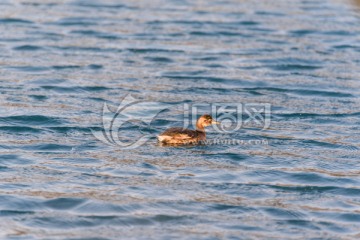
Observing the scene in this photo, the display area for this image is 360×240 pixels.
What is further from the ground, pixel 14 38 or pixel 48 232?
pixel 14 38

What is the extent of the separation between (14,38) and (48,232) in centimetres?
1141

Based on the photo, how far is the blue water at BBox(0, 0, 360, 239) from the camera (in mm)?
10336

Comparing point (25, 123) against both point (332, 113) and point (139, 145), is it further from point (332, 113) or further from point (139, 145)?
point (332, 113)

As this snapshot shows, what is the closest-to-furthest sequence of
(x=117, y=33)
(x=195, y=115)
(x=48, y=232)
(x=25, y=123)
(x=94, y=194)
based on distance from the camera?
(x=48, y=232), (x=94, y=194), (x=25, y=123), (x=195, y=115), (x=117, y=33)

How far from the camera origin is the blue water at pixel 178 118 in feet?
33.9

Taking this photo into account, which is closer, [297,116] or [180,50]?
[297,116]

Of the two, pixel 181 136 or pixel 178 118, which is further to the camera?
pixel 178 118

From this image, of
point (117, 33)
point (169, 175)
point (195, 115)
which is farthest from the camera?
point (117, 33)

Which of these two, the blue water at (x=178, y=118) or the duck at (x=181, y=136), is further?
the duck at (x=181, y=136)

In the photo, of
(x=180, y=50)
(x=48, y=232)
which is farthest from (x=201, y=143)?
(x=180, y=50)

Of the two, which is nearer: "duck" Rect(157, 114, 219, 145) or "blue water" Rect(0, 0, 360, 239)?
"blue water" Rect(0, 0, 360, 239)

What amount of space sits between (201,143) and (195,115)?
1.65 meters

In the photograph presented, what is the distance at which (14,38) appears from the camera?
20531mm

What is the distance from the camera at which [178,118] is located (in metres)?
14.8
